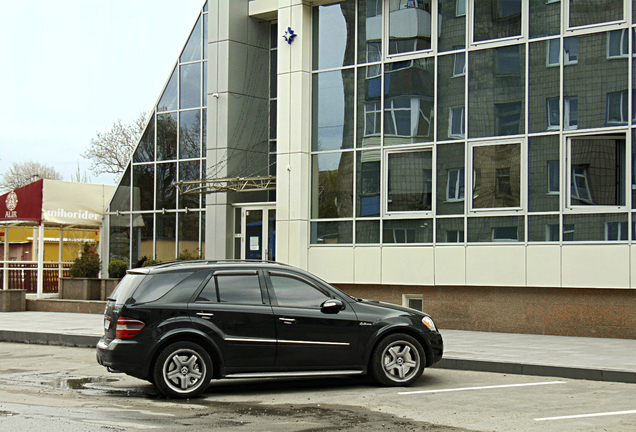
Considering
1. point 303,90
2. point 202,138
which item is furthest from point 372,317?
point 202,138

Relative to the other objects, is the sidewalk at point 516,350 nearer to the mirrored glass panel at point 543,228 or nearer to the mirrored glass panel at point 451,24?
the mirrored glass panel at point 543,228

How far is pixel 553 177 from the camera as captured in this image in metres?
14.8

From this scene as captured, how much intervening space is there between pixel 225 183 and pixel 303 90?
4058 mm

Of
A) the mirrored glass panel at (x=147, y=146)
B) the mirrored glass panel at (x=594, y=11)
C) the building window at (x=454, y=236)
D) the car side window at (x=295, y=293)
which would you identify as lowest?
the car side window at (x=295, y=293)

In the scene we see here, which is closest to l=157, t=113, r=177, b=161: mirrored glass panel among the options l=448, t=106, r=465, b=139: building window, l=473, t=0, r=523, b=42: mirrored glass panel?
l=448, t=106, r=465, b=139: building window

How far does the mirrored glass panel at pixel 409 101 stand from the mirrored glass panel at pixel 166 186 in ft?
30.0

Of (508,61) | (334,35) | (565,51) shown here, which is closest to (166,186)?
(334,35)

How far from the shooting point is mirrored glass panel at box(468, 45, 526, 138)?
15.4 metres

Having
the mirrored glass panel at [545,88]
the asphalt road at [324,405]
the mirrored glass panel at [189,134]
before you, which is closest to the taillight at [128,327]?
the asphalt road at [324,405]

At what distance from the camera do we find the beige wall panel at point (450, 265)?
51.5ft

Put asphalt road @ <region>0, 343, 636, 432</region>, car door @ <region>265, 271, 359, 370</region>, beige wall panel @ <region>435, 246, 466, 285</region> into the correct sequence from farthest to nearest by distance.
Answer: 1. beige wall panel @ <region>435, 246, 466, 285</region>
2. car door @ <region>265, 271, 359, 370</region>
3. asphalt road @ <region>0, 343, 636, 432</region>

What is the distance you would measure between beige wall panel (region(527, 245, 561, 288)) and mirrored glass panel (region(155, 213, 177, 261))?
40.3 ft

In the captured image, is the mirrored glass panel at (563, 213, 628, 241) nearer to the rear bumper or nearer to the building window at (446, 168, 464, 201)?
the building window at (446, 168, 464, 201)

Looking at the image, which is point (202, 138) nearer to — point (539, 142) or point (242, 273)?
point (539, 142)
